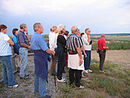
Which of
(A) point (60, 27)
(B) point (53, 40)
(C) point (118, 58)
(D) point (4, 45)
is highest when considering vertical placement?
(A) point (60, 27)

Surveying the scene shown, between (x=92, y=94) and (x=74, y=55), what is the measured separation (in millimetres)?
1297

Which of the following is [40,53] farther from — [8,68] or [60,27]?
[60,27]

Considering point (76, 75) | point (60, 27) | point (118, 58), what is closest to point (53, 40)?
point (60, 27)

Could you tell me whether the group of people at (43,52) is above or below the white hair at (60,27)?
below

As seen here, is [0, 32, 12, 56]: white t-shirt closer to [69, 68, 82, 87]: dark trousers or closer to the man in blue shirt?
the man in blue shirt

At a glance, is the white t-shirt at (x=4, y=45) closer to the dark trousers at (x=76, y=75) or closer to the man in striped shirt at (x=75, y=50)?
the man in striped shirt at (x=75, y=50)

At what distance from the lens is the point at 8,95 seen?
139 inches

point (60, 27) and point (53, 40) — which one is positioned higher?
point (60, 27)

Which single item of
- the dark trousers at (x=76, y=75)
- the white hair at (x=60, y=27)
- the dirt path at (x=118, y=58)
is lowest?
the dirt path at (x=118, y=58)

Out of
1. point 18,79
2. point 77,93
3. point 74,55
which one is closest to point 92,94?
point 77,93

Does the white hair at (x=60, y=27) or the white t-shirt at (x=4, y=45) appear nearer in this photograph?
the white t-shirt at (x=4, y=45)

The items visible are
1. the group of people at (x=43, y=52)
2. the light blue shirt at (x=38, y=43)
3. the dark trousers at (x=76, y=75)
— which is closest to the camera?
the light blue shirt at (x=38, y=43)

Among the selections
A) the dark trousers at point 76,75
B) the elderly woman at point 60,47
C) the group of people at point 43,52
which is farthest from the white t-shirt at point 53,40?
the dark trousers at point 76,75

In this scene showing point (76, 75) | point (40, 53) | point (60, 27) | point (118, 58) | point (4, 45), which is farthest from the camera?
point (118, 58)
